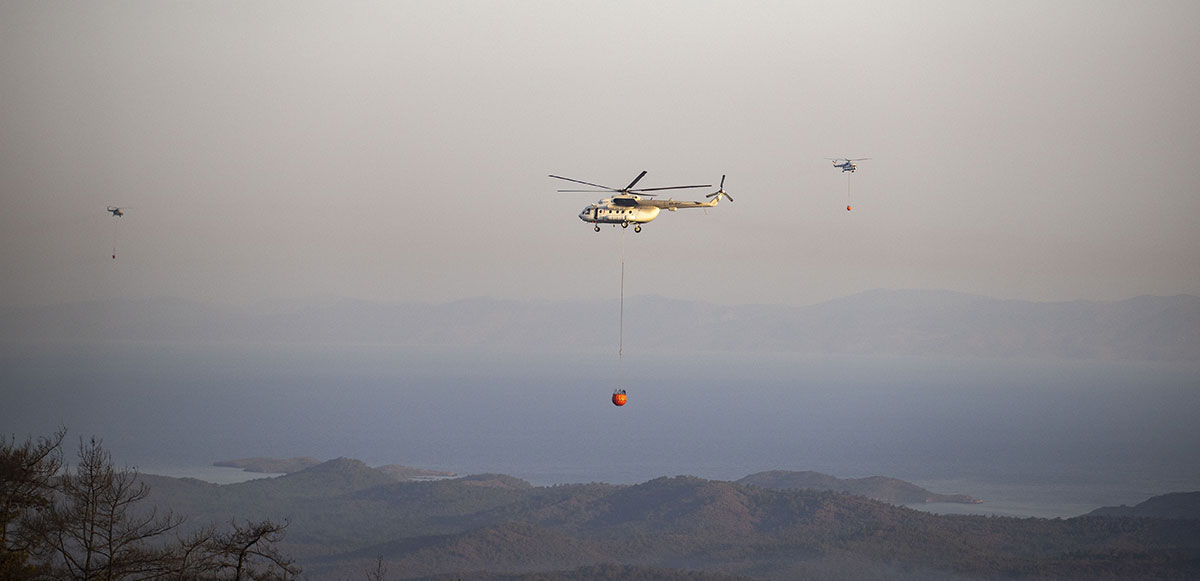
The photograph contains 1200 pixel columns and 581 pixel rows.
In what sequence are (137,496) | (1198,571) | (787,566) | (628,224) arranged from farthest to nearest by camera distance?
(787,566) < (1198,571) < (628,224) < (137,496)

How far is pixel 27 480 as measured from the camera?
3328cm

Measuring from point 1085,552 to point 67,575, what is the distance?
190231mm

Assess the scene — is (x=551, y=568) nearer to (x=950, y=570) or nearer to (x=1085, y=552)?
(x=950, y=570)

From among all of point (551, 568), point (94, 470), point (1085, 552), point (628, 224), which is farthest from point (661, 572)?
point (94, 470)

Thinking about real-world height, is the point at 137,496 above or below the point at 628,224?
below

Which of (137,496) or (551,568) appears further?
(551,568)

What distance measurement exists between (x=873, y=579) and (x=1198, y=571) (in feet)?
159

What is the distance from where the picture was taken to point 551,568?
198875 millimetres

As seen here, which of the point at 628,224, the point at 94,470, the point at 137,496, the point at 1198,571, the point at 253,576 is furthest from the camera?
the point at 1198,571

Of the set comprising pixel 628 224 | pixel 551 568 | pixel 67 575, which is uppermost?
pixel 628 224

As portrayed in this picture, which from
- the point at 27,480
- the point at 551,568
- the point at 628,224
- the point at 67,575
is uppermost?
the point at 628,224

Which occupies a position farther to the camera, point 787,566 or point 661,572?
point 787,566

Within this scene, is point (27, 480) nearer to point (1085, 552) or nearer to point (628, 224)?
point (628, 224)

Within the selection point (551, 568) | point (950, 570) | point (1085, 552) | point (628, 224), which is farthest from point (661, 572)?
point (628, 224)
